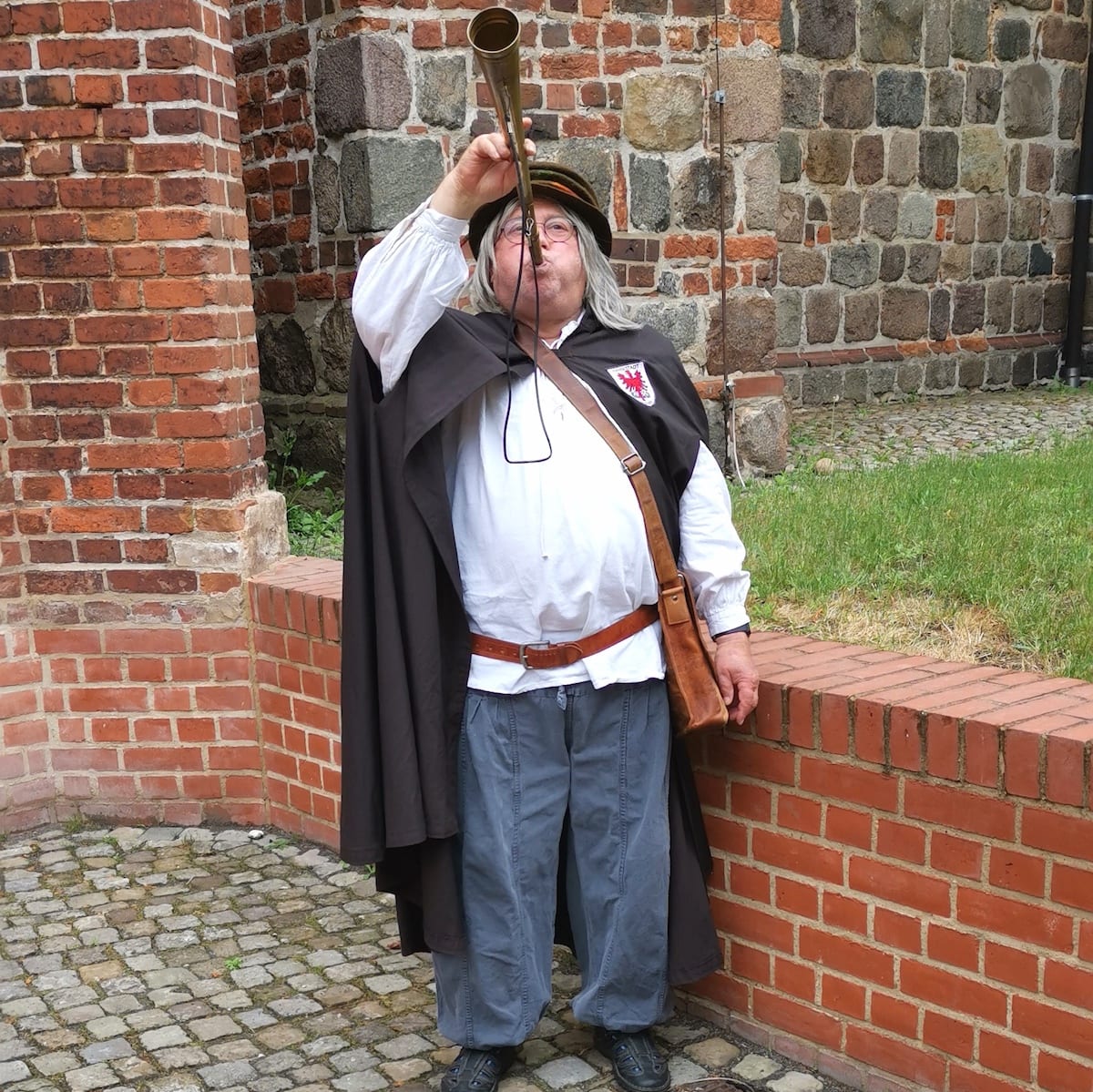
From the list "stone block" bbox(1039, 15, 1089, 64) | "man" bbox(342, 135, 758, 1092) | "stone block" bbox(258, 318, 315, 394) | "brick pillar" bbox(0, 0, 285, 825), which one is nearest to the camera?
"man" bbox(342, 135, 758, 1092)

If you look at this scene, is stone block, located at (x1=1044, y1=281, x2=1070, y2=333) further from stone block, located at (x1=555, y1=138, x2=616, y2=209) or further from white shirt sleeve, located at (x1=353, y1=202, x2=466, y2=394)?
white shirt sleeve, located at (x1=353, y1=202, x2=466, y2=394)

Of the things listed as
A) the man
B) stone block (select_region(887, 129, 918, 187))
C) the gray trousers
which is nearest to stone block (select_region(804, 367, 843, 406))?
stone block (select_region(887, 129, 918, 187))

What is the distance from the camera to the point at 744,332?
259 inches

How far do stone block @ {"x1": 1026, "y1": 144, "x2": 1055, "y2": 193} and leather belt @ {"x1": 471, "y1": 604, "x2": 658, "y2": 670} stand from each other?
8.42 meters

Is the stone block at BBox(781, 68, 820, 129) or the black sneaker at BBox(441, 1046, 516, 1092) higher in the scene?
the stone block at BBox(781, 68, 820, 129)

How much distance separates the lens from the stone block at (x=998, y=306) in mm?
10156

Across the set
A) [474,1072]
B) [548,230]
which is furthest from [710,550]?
[474,1072]

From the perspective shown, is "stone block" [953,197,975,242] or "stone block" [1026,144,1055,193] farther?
"stone block" [1026,144,1055,193]

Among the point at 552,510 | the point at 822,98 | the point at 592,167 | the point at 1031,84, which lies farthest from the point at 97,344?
the point at 1031,84

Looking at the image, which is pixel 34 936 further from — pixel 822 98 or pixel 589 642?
pixel 822 98

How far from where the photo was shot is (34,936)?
388 centimetres

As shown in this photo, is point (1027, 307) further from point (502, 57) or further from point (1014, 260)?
point (502, 57)

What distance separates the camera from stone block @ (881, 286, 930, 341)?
9.57 m

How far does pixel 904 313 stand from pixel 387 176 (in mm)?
5094
